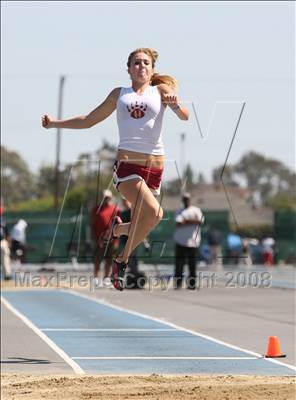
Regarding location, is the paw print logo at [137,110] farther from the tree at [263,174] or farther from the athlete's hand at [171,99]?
the tree at [263,174]

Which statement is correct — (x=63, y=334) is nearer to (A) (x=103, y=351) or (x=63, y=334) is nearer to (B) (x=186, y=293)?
(A) (x=103, y=351)

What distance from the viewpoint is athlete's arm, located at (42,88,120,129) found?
923 cm

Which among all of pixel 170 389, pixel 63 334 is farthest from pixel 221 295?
pixel 170 389

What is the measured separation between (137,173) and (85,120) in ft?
2.06

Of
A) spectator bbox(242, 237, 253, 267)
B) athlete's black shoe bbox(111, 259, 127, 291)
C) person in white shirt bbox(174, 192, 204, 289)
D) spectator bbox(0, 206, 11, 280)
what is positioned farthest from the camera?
spectator bbox(0, 206, 11, 280)

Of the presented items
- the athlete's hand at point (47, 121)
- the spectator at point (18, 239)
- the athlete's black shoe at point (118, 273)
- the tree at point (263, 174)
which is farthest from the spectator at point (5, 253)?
the tree at point (263, 174)

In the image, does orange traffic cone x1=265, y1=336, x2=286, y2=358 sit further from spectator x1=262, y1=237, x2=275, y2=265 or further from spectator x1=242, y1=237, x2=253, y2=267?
spectator x1=262, y1=237, x2=275, y2=265

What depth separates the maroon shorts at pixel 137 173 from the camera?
912 cm

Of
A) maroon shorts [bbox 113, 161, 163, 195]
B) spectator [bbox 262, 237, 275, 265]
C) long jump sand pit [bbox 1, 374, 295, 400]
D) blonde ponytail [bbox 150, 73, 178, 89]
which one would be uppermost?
blonde ponytail [bbox 150, 73, 178, 89]

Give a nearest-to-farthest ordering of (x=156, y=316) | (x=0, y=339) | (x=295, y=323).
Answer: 1. (x=0, y=339)
2. (x=295, y=323)
3. (x=156, y=316)

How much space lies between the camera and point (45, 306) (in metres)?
22.2

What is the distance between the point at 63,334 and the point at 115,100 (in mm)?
7462

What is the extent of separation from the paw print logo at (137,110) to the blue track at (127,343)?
370 centimetres

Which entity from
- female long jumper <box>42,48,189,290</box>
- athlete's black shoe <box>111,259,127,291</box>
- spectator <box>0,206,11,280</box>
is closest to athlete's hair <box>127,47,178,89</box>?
female long jumper <box>42,48,189,290</box>
